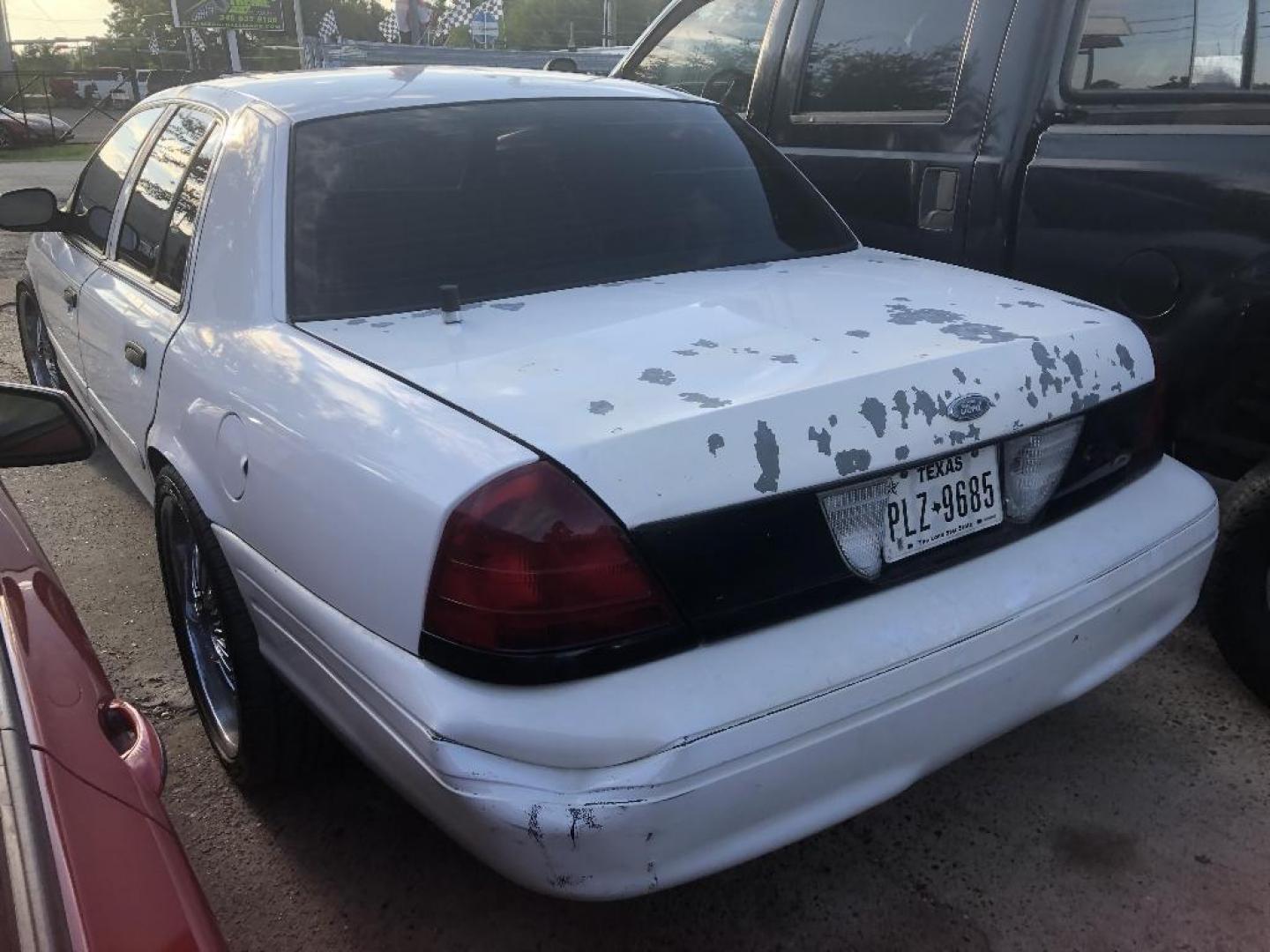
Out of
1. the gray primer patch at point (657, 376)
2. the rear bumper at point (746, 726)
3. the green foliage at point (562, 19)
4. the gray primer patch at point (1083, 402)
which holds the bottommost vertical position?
the rear bumper at point (746, 726)

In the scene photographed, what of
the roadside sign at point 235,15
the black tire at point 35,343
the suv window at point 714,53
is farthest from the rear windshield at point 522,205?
the roadside sign at point 235,15

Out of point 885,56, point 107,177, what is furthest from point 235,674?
point 885,56

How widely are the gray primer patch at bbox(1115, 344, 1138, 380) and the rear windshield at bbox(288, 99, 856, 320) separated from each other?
0.87 m

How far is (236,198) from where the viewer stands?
2486 millimetres

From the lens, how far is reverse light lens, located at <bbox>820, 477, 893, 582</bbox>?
178cm

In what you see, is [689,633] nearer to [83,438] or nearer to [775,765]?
[775,765]

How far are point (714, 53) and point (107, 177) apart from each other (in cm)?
225

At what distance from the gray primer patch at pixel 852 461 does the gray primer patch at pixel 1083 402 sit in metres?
0.54

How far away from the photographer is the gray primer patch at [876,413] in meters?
1.78

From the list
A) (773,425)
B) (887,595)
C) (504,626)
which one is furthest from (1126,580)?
(504,626)

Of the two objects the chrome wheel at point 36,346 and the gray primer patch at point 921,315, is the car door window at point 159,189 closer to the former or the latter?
the chrome wheel at point 36,346

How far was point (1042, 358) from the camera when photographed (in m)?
2.03

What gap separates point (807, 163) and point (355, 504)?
2.41 m

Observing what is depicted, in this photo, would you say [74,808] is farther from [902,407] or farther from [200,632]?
[200,632]
